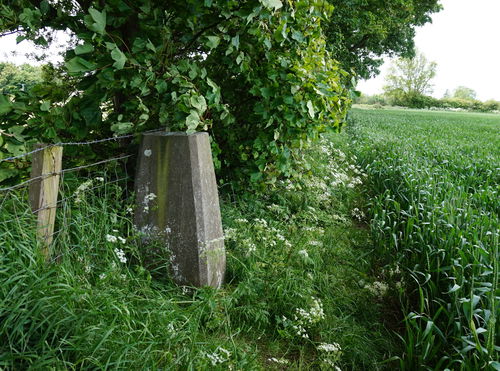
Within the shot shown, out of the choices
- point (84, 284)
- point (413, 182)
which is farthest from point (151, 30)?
point (413, 182)

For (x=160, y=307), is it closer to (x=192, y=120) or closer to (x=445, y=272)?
(x=192, y=120)

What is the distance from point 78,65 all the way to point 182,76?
784mm

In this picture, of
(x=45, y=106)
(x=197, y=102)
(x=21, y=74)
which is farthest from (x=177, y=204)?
(x=21, y=74)

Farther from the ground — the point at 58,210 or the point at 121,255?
the point at 58,210

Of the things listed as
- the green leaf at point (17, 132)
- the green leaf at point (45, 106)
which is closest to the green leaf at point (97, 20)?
the green leaf at point (45, 106)

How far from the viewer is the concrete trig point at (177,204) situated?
2855mm

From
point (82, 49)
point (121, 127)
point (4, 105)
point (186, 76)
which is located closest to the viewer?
point (82, 49)

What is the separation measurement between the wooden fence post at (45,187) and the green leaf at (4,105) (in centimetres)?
47

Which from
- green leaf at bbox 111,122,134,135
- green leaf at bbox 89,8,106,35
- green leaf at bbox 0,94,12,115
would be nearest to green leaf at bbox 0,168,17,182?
green leaf at bbox 0,94,12,115

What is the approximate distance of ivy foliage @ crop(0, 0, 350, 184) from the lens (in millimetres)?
2678

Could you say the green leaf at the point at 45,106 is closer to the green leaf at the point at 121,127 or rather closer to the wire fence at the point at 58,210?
the wire fence at the point at 58,210

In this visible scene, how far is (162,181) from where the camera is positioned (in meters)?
2.88

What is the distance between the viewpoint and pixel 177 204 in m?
2.86

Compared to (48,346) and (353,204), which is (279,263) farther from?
(353,204)
